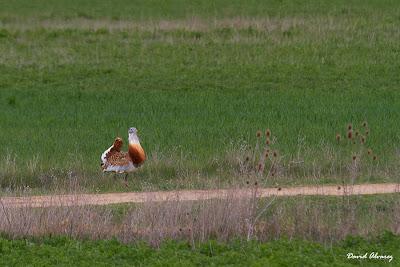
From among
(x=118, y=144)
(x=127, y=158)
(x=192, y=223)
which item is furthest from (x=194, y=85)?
(x=192, y=223)

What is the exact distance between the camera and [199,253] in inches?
464

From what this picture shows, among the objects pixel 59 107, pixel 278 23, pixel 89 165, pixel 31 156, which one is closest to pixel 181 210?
pixel 89 165

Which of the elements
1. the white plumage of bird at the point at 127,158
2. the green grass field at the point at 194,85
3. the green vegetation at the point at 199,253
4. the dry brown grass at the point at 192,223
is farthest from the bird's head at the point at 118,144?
the green vegetation at the point at 199,253

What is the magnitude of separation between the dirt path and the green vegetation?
1216 mm

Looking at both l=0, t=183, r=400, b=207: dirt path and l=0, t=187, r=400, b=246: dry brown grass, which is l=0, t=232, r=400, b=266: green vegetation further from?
l=0, t=183, r=400, b=207: dirt path

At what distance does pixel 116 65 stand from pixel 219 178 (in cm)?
1334

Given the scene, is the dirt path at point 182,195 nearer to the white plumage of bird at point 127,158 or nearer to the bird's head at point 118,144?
the white plumage of bird at point 127,158

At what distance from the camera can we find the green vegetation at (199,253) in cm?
1127

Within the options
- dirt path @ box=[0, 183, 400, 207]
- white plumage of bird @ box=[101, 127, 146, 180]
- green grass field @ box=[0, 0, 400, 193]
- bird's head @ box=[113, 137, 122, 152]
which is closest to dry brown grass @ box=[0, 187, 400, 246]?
dirt path @ box=[0, 183, 400, 207]

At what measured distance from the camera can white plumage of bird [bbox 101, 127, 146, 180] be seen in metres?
16.0

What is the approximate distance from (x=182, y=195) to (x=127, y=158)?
1256 mm

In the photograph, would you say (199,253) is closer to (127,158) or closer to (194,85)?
(127,158)

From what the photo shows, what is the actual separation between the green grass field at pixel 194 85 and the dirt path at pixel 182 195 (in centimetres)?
61

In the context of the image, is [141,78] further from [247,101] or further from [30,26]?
[30,26]
